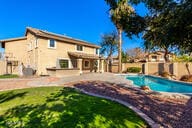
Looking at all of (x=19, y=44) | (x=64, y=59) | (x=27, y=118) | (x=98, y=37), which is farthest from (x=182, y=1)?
(x=98, y=37)

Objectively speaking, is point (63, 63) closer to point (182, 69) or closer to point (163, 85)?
point (163, 85)

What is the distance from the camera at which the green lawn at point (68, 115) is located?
786cm

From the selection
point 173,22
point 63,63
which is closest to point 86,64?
point 63,63

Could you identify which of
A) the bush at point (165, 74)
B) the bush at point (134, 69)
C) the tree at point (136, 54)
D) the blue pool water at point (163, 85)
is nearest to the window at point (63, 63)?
the blue pool water at point (163, 85)

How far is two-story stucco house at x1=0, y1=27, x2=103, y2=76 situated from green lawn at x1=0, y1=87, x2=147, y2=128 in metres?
17.6

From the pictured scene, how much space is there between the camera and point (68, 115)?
8719 millimetres

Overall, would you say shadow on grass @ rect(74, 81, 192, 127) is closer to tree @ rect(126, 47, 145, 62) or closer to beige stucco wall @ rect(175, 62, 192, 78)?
beige stucco wall @ rect(175, 62, 192, 78)

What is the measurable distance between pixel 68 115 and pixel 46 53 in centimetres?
2393

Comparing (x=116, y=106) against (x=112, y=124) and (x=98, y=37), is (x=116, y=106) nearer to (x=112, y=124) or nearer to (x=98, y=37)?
(x=112, y=124)

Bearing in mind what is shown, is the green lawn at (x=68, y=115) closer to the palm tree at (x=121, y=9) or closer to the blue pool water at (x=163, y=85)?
the palm tree at (x=121, y=9)

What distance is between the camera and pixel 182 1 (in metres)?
5.53

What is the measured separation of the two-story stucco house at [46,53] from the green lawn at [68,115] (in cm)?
1758

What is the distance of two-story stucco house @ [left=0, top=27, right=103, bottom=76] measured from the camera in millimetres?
30609

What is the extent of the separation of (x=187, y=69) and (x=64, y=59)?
20018 millimetres
